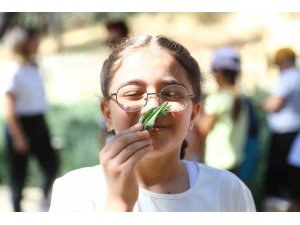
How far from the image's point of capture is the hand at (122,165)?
1252 millimetres

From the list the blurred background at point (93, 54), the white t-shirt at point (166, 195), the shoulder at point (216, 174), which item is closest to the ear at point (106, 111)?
the white t-shirt at point (166, 195)

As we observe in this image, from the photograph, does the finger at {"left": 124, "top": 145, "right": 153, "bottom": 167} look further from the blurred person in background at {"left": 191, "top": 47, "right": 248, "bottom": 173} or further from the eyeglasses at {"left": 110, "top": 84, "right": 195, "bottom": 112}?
the blurred person in background at {"left": 191, "top": 47, "right": 248, "bottom": 173}

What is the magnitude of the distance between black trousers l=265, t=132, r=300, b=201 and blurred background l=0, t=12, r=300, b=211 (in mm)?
81

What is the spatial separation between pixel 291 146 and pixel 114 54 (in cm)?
240

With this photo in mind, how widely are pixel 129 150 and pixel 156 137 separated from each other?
0.14m

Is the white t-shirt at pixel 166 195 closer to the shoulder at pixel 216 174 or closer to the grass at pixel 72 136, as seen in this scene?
the shoulder at pixel 216 174

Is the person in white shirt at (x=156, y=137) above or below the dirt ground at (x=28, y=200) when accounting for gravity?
above

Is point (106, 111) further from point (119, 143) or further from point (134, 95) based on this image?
point (119, 143)

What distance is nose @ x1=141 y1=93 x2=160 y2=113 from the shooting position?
54.5 inches

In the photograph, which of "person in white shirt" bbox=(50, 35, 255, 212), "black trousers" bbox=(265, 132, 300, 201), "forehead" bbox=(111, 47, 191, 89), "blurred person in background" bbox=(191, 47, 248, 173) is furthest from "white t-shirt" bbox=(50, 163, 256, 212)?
"black trousers" bbox=(265, 132, 300, 201)

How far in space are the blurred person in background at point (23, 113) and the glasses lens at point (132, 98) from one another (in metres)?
2.17

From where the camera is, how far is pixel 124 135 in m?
1.28
